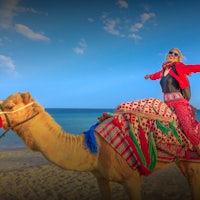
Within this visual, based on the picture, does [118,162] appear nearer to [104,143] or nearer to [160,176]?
[104,143]

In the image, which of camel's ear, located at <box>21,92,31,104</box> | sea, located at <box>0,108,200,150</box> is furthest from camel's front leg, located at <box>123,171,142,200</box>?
sea, located at <box>0,108,200,150</box>

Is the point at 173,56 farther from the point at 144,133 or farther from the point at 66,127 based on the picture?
the point at 66,127

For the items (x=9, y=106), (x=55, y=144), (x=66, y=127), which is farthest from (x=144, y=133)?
(x=66, y=127)

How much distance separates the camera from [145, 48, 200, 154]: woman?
14.0ft

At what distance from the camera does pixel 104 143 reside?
4000mm

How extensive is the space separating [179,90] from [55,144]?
2022mm

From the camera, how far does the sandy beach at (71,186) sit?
6.84 metres

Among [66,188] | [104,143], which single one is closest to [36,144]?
[104,143]

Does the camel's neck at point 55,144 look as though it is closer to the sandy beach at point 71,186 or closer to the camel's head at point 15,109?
the camel's head at point 15,109

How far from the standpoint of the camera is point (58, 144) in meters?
3.74

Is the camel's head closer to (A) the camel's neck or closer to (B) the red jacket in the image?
(A) the camel's neck

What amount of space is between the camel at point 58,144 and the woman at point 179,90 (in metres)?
0.66

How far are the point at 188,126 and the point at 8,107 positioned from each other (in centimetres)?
238

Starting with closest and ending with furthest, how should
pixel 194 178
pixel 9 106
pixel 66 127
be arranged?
1. pixel 9 106
2. pixel 194 178
3. pixel 66 127
